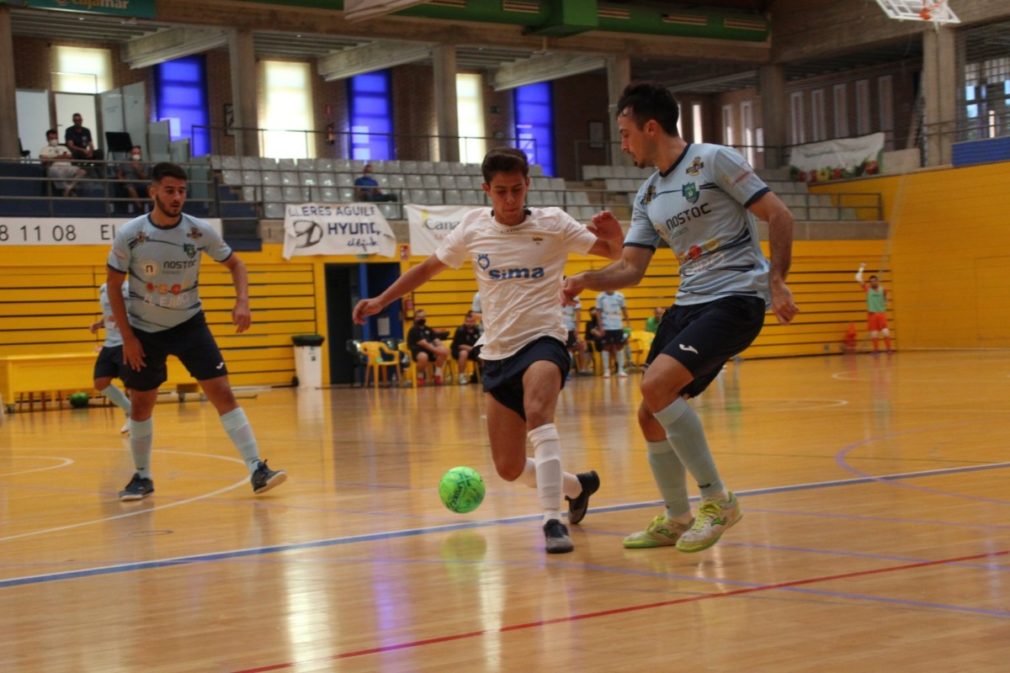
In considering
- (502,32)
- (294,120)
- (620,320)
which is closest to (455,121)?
(502,32)

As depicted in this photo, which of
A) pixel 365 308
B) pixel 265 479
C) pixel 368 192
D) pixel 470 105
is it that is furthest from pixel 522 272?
pixel 470 105

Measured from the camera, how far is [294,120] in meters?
33.6

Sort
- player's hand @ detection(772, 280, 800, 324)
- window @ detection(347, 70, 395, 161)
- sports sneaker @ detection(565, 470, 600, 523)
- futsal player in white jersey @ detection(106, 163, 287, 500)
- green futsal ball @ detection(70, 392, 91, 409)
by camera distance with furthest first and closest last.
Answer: window @ detection(347, 70, 395, 161), green futsal ball @ detection(70, 392, 91, 409), futsal player in white jersey @ detection(106, 163, 287, 500), sports sneaker @ detection(565, 470, 600, 523), player's hand @ detection(772, 280, 800, 324)

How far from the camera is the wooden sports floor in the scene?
3.62m

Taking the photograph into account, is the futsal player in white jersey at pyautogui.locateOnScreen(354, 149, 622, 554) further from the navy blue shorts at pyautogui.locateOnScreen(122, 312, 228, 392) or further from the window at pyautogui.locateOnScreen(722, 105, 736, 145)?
the window at pyautogui.locateOnScreen(722, 105, 736, 145)

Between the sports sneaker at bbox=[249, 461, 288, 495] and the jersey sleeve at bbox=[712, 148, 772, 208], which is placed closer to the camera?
the jersey sleeve at bbox=[712, 148, 772, 208]

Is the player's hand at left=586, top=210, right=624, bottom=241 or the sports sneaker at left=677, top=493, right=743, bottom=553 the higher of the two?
the player's hand at left=586, top=210, right=624, bottom=241

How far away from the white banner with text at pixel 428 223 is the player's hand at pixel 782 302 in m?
21.2

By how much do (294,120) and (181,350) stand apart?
86.4ft

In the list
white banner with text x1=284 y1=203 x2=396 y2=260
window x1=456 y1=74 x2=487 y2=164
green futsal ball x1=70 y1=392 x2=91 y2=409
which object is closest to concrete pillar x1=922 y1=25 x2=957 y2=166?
window x1=456 y1=74 x2=487 y2=164

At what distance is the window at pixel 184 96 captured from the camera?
31.8 m

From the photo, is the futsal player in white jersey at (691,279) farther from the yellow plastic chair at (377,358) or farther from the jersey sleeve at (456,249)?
the yellow plastic chair at (377,358)

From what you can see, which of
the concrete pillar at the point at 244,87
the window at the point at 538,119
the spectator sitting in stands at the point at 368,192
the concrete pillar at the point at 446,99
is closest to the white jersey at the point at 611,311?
the spectator sitting in stands at the point at 368,192

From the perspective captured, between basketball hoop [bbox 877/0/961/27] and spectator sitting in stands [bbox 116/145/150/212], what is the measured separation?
13662 millimetres
